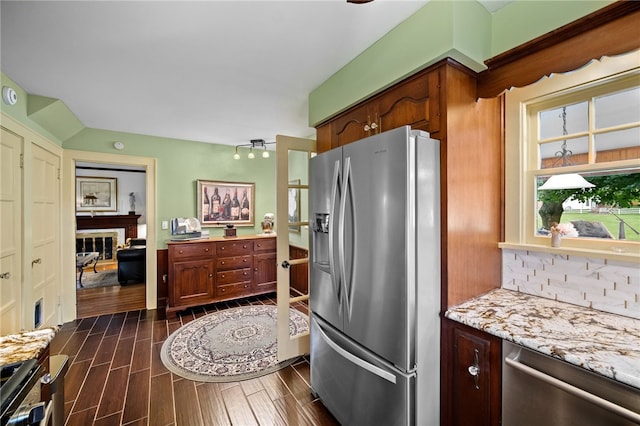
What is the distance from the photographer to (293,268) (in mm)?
4086

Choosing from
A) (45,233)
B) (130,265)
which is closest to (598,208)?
(45,233)

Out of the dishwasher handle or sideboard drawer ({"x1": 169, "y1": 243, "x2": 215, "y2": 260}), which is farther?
sideboard drawer ({"x1": 169, "y1": 243, "x2": 215, "y2": 260})

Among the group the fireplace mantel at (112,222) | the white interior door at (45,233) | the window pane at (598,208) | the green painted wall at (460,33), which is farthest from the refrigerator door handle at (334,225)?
the fireplace mantel at (112,222)

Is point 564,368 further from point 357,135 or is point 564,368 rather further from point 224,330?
point 224,330

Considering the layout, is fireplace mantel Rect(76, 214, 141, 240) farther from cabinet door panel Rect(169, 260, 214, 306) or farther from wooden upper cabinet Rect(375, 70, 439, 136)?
wooden upper cabinet Rect(375, 70, 439, 136)

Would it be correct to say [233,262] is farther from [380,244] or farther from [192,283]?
[380,244]

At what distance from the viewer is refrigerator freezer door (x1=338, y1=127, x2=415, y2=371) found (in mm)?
1270

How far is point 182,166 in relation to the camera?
4.06m

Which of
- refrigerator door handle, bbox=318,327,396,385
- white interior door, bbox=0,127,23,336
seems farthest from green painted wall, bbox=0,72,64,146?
refrigerator door handle, bbox=318,327,396,385

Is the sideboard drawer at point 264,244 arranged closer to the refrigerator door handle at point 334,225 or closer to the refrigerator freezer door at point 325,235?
the refrigerator freezer door at point 325,235

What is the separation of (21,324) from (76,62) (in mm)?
2241

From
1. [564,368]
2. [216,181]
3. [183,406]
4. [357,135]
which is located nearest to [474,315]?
[564,368]

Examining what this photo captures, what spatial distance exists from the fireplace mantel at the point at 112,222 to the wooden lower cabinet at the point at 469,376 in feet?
25.9

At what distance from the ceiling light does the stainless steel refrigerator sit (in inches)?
29.8
